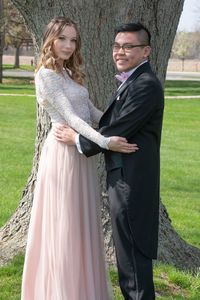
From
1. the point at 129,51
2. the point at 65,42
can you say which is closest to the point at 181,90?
the point at 65,42

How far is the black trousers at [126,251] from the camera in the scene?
3.64 metres

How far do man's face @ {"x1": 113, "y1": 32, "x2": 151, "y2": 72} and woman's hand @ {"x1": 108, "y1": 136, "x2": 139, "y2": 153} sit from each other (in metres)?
0.42

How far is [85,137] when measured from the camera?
3.69 m

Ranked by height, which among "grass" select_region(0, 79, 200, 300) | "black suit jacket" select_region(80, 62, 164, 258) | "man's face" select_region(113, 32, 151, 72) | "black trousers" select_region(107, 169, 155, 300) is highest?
"man's face" select_region(113, 32, 151, 72)

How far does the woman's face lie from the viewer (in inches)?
149

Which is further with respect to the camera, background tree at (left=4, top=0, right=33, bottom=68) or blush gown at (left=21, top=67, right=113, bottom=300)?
background tree at (left=4, top=0, right=33, bottom=68)

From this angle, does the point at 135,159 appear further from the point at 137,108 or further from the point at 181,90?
the point at 181,90

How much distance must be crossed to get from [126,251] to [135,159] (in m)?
0.54

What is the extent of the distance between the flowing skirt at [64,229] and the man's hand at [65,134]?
0.06 meters

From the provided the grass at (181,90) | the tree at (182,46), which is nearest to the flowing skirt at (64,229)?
the grass at (181,90)

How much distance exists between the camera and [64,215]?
3.87 m

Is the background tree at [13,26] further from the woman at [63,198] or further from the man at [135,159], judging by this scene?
the man at [135,159]

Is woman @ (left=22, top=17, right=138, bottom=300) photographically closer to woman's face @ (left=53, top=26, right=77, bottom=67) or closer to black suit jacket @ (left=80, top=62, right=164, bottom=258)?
woman's face @ (left=53, top=26, right=77, bottom=67)

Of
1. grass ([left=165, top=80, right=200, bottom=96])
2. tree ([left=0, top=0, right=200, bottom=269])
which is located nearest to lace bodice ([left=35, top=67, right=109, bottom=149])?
tree ([left=0, top=0, right=200, bottom=269])
